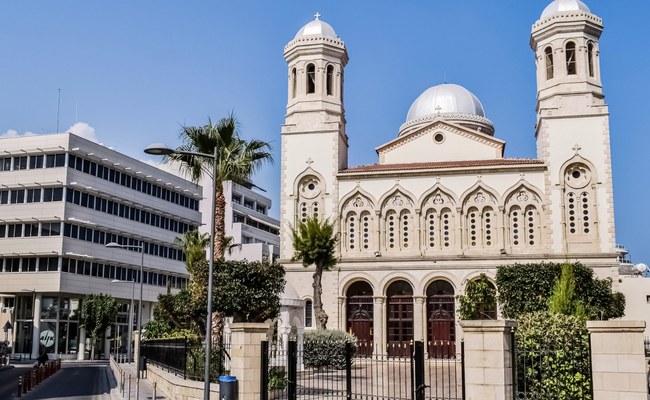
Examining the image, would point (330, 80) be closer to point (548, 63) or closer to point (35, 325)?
point (548, 63)

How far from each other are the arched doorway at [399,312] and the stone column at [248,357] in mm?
28368

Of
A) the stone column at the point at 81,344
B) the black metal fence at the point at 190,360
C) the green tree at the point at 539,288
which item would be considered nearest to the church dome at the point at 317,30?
the green tree at the point at 539,288

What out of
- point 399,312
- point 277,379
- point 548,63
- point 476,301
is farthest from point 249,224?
point 277,379

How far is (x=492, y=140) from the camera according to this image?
1960 inches

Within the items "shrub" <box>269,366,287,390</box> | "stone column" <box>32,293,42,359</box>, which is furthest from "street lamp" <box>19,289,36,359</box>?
"shrub" <box>269,366,287,390</box>

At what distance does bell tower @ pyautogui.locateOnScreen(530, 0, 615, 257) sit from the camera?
146ft

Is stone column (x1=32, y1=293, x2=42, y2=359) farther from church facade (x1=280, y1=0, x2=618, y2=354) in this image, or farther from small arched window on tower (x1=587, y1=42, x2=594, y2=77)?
small arched window on tower (x1=587, y1=42, x2=594, y2=77)

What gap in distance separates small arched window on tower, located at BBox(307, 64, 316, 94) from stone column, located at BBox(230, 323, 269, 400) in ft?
111

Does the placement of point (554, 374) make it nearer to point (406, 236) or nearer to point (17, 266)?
point (406, 236)

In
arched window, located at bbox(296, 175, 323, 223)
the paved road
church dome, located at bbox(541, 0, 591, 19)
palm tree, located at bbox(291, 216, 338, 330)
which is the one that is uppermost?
church dome, located at bbox(541, 0, 591, 19)

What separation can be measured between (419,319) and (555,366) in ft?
97.5

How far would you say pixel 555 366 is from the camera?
16.0 meters

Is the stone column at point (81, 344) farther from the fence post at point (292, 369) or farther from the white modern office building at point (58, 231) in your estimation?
the fence post at point (292, 369)

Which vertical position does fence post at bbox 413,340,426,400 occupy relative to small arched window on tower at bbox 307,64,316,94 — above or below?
below
